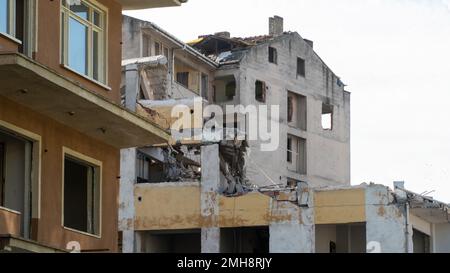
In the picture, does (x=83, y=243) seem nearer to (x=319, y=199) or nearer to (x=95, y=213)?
(x=95, y=213)

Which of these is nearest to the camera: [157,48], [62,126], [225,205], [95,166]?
[62,126]

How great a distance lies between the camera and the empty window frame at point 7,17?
25219 millimetres

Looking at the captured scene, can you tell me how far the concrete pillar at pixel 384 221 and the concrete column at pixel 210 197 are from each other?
17.6 ft

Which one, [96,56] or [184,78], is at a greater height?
[184,78]

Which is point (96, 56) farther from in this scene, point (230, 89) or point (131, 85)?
A: point (230, 89)

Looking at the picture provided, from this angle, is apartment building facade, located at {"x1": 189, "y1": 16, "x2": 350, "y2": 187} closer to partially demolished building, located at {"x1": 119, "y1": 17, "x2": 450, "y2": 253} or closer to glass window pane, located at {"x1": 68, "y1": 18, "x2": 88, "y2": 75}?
partially demolished building, located at {"x1": 119, "y1": 17, "x2": 450, "y2": 253}

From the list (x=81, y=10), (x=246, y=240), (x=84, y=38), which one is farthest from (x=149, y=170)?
(x=81, y=10)

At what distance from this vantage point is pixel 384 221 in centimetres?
5562

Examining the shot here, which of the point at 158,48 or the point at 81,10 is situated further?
the point at 158,48

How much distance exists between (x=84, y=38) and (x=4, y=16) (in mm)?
3003

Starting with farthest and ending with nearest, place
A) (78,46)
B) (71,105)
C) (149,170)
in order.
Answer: (149,170) → (78,46) → (71,105)

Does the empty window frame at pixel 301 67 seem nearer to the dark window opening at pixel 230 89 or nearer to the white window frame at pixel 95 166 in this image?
the dark window opening at pixel 230 89

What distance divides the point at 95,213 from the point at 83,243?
106 cm
